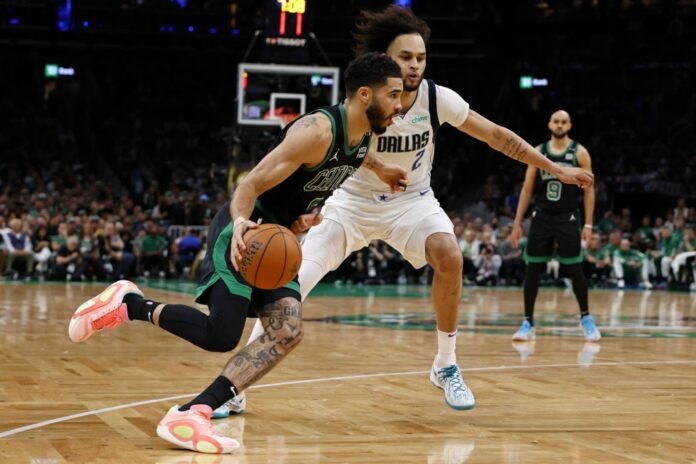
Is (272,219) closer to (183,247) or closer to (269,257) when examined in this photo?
(269,257)

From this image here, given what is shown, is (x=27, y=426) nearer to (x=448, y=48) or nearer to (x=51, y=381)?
(x=51, y=381)

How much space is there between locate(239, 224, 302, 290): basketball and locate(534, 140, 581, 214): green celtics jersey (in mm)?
5727

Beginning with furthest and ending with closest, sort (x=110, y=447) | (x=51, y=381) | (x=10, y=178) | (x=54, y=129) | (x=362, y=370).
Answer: (x=54, y=129)
(x=10, y=178)
(x=362, y=370)
(x=51, y=381)
(x=110, y=447)

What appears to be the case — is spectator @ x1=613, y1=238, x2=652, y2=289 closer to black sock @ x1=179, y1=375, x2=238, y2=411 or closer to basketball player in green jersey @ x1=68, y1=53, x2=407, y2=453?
basketball player in green jersey @ x1=68, y1=53, x2=407, y2=453

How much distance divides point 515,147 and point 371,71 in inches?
55.3

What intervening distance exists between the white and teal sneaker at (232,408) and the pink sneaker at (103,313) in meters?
0.62

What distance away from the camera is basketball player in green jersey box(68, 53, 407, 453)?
4582mm

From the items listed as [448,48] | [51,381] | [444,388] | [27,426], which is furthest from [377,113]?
[448,48]

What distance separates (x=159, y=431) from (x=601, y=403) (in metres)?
2.55

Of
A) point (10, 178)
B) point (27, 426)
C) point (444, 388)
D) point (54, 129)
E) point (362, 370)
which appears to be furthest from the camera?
point (54, 129)

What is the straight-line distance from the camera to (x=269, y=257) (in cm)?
441

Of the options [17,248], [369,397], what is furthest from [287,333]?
[17,248]

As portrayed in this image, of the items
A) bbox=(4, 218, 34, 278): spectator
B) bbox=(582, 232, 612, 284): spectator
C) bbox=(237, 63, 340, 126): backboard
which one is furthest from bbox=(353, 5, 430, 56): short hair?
bbox=(582, 232, 612, 284): spectator

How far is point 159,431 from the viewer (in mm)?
4465
